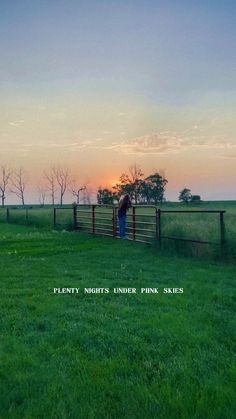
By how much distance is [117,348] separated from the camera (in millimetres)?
4020

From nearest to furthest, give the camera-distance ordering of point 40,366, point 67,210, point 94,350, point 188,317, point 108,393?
point 108,393
point 40,366
point 94,350
point 188,317
point 67,210

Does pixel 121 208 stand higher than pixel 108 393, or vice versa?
pixel 121 208

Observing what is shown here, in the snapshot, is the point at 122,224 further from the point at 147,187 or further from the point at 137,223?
the point at 147,187

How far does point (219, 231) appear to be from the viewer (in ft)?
32.6

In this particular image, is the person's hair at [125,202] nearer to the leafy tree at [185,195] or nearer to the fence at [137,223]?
the fence at [137,223]

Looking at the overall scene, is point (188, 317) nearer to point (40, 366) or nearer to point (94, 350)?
point (94, 350)

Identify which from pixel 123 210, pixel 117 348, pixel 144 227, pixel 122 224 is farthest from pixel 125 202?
pixel 117 348

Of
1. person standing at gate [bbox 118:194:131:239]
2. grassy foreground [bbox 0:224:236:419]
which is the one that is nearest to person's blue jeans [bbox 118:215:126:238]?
person standing at gate [bbox 118:194:131:239]

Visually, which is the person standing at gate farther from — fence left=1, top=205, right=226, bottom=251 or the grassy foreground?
the grassy foreground

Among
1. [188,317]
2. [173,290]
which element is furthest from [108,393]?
[173,290]

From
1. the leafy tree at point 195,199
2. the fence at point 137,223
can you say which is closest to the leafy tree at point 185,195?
the leafy tree at point 195,199

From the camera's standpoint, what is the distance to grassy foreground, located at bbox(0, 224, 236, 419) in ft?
9.73

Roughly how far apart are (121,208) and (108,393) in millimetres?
12020

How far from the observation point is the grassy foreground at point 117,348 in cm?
296
